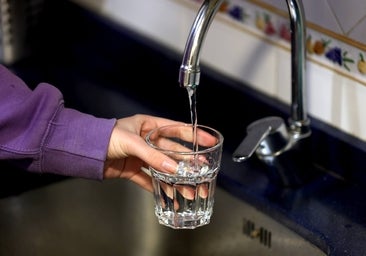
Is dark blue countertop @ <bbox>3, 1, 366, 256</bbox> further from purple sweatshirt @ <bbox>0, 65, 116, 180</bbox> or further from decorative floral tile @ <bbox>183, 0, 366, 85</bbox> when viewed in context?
purple sweatshirt @ <bbox>0, 65, 116, 180</bbox>

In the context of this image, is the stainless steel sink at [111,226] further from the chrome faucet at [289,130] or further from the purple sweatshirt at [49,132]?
the purple sweatshirt at [49,132]

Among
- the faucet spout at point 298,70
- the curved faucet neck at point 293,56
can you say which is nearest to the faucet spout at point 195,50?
the curved faucet neck at point 293,56

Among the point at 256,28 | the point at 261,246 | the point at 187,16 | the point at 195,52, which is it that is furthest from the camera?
the point at 187,16

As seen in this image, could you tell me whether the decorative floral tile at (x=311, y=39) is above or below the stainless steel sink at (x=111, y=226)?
above

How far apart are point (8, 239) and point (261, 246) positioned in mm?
343

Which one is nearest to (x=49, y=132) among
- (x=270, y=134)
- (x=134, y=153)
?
(x=134, y=153)

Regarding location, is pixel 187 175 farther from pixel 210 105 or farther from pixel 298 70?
pixel 210 105

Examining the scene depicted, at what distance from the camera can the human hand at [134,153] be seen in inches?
39.2

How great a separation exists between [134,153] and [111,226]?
35 cm

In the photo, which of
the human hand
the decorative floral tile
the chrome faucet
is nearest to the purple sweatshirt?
the human hand

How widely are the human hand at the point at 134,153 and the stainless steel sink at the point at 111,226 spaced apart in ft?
0.60

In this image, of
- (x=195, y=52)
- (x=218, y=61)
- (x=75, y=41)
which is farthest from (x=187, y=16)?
(x=195, y=52)

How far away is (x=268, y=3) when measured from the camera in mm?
1281

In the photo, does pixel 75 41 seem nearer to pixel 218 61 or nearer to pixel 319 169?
pixel 218 61
